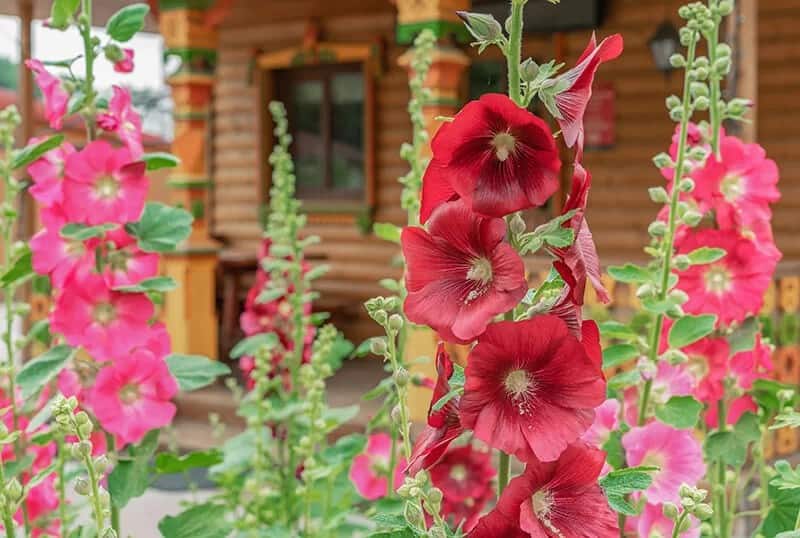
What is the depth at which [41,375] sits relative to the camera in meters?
1.37

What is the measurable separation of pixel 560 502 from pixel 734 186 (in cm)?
84

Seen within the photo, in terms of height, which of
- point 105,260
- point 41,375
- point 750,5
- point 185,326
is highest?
point 750,5

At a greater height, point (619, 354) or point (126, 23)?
point (126, 23)

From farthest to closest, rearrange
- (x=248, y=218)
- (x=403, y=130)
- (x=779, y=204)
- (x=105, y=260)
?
(x=248, y=218)
(x=403, y=130)
(x=779, y=204)
(x=105, y=260)

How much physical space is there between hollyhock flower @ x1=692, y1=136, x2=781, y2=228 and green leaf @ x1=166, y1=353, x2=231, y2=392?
0.70 meters

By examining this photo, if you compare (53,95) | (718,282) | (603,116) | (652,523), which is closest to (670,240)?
(718,282)

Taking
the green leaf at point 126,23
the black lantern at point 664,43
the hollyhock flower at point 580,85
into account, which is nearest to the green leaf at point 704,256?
the hollyhock flower at point 580,85

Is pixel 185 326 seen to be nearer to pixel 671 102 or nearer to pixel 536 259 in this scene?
pixel 536 259

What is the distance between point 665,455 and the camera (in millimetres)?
1232

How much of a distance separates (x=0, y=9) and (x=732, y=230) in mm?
8069

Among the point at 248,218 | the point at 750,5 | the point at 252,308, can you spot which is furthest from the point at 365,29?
the point at 252,308

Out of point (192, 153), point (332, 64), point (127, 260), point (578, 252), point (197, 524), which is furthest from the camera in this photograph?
point (332, 64)

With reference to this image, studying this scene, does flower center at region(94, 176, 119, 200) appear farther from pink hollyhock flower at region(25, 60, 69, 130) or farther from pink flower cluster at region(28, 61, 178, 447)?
pink hollyhock flower at region(25, 60, 69, 130)

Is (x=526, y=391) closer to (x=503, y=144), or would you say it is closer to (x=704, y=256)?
(x=503, y=144)
